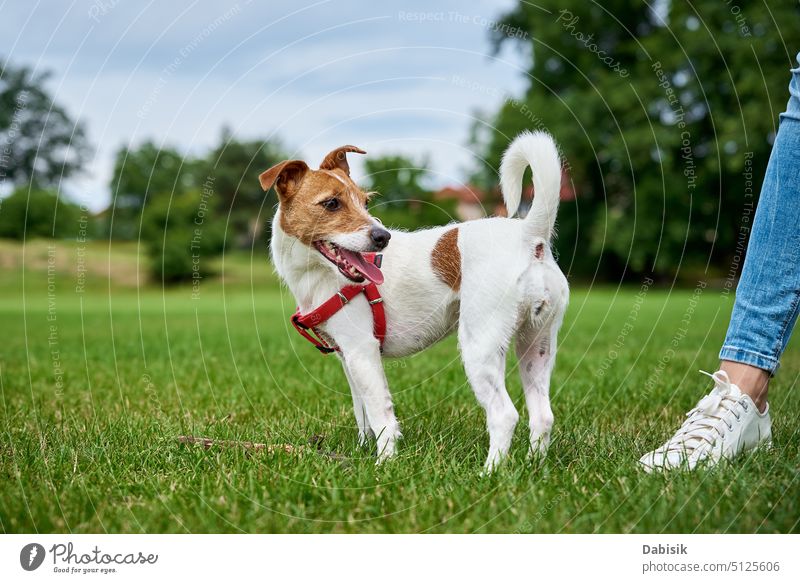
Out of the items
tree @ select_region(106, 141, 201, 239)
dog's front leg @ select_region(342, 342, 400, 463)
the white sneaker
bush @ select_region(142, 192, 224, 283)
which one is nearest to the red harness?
dog's front leg @ select_region(342, 342, 400, 463)

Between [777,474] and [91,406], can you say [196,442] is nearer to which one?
[91,406]

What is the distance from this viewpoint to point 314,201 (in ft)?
12.4

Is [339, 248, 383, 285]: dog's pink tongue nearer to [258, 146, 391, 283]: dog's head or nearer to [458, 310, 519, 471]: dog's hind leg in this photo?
[258, 146, 391, 283]: dog's head

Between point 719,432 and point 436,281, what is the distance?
5.04 feet

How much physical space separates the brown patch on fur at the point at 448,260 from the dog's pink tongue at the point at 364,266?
1.00ft

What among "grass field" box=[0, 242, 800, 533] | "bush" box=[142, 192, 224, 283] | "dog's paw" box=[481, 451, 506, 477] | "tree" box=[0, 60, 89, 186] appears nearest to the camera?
"grass field" box=[0, 242, 800, 533]

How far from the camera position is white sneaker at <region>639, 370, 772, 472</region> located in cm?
324

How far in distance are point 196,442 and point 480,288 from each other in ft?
5.55

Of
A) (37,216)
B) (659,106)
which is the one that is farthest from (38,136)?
(659,106)

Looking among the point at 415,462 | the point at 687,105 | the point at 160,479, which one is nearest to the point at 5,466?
the point at 160,479

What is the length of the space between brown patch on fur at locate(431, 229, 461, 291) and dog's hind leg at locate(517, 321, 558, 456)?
442 millimetres

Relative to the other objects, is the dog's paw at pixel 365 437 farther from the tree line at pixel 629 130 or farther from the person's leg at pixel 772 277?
the tree line at pixel 629 130

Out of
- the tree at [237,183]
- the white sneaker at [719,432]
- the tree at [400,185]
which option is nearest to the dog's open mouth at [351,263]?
the tree at [400,185]

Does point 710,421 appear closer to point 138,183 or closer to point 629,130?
point 629,130
